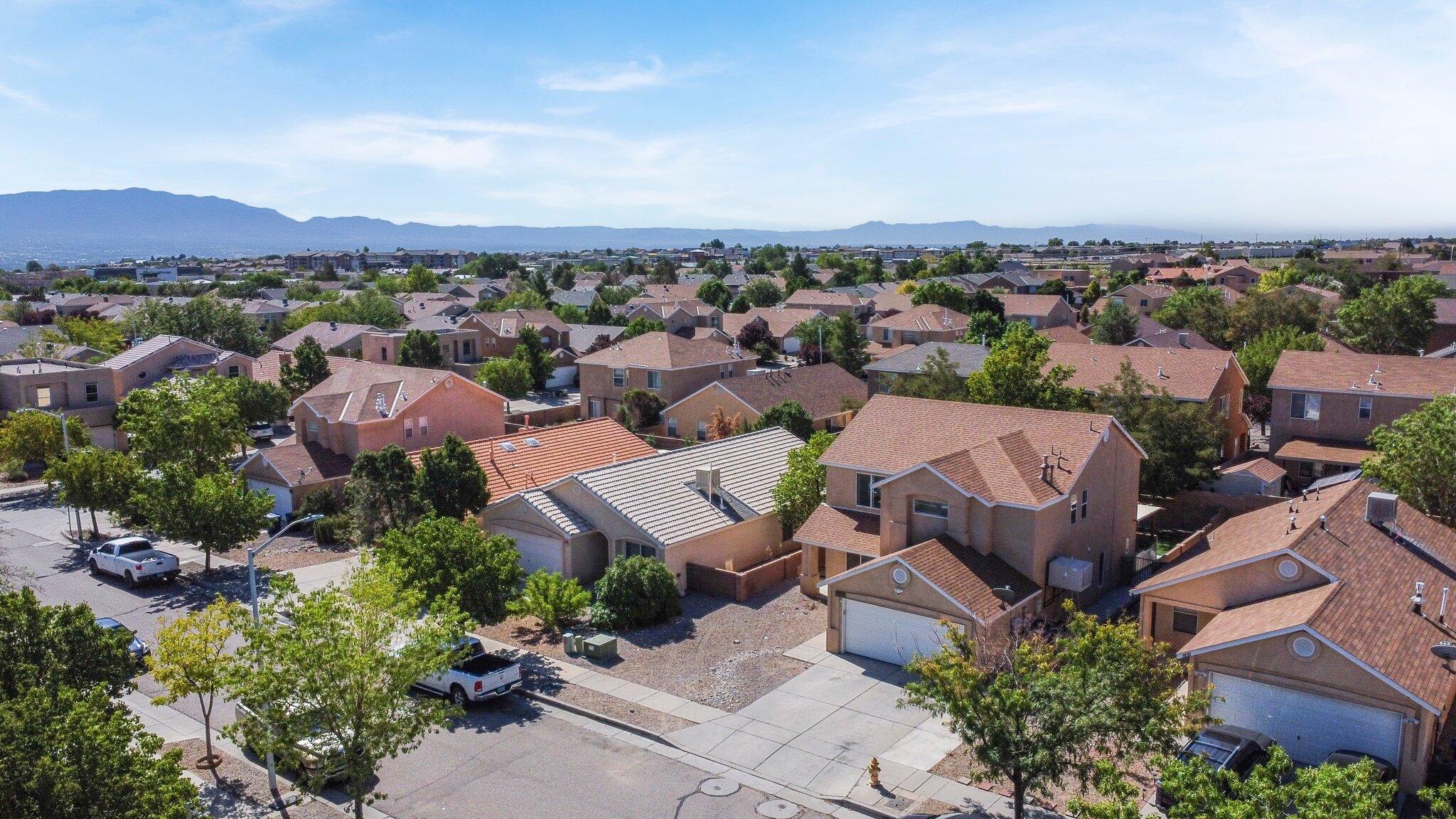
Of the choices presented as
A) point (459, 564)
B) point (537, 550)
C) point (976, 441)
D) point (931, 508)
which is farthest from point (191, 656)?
point (976, 441)

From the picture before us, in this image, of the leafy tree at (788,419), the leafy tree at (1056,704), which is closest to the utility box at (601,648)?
the leafy tree at (1056,704)

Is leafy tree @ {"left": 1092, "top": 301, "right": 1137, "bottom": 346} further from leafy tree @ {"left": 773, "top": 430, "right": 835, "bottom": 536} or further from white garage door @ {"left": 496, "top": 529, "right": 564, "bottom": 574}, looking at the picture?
white garage door @ {"left": 496, "top": 529, "right": 564, "bottom": 574}

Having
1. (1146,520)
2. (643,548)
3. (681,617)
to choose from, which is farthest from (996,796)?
(1146,520)

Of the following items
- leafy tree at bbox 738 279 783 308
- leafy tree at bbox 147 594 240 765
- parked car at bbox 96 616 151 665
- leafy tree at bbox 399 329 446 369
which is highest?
leafy tree at bbox 738 279 783 308

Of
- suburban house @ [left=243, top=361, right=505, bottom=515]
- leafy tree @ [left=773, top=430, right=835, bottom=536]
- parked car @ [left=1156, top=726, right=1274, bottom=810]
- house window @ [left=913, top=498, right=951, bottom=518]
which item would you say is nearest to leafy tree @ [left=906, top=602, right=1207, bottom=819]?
parked car @ [left=1156, top=726, right=1274, bottom=810]

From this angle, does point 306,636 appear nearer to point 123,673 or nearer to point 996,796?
point 123,673

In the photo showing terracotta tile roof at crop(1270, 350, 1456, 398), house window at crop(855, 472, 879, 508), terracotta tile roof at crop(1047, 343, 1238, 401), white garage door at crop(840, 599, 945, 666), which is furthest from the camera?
terracotta tile roof at crop(1047, 343, 1238, 401)
